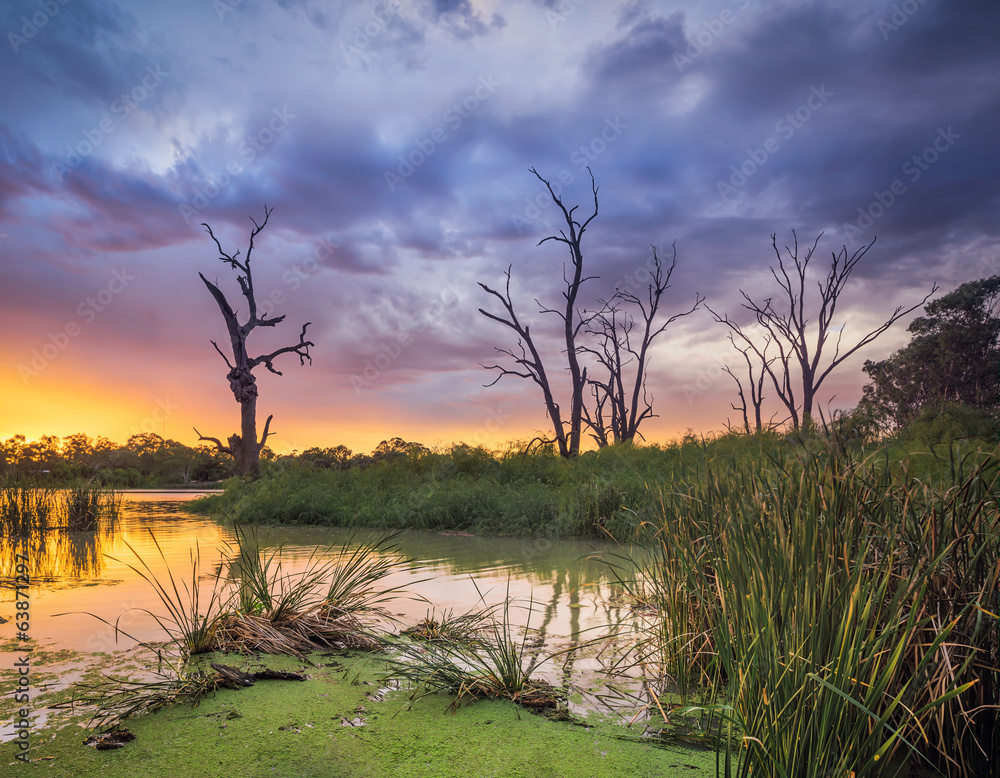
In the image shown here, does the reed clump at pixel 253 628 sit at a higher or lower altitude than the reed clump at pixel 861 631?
lower

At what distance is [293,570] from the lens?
6320 mm

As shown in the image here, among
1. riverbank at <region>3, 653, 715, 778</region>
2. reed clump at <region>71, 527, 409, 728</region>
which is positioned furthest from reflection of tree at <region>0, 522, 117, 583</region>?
riverbank at <region>3, 653, 715, 778</region>

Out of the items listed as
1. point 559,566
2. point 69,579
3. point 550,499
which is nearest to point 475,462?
point 550,499

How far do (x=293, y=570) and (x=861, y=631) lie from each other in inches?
225

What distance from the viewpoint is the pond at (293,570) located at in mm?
3434

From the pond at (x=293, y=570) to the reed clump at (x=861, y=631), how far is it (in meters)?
1.16

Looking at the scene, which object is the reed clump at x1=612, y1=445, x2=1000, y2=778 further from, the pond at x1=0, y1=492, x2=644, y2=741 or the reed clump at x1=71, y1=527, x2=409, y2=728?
the reed clump at x1=71, y1=527, x2=409, y2=728

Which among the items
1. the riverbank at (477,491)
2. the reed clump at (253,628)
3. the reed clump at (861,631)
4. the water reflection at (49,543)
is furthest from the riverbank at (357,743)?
the riverbank at (477,491)

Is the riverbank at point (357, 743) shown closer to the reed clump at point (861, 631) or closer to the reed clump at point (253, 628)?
the reed clump at point (253, 628)

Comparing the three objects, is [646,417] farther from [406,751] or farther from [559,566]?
[406,751]

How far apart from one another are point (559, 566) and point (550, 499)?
3.78 metres

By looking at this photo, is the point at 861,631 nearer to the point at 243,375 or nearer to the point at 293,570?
the point at 293,570

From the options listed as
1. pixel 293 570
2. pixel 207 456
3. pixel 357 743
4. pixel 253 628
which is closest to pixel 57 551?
pixel 293 570

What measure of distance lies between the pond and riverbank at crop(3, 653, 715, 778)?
37 centimetres
